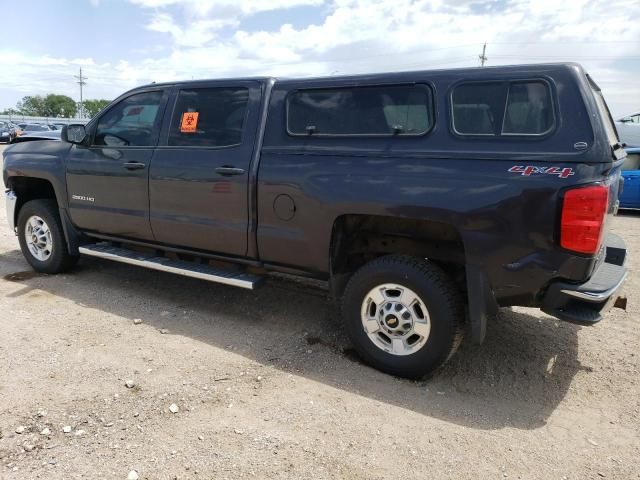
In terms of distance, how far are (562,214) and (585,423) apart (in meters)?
1.30

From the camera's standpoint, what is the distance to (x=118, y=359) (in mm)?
3652

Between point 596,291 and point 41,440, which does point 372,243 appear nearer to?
point 596,291

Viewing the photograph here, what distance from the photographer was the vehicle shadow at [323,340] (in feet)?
10.9

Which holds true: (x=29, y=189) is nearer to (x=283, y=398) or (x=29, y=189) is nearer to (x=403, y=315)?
(x=283, y=398)

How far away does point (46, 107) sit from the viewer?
101 m

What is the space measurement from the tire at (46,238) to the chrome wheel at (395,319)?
3.61m

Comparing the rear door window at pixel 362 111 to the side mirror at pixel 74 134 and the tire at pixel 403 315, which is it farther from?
the side mirror at pixel 74 134

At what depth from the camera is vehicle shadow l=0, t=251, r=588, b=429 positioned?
331 cm

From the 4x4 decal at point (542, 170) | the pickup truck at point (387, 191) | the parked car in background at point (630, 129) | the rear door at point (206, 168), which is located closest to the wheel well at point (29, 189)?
the pickup truck at point (387, 191)

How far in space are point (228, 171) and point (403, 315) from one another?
5.79ft

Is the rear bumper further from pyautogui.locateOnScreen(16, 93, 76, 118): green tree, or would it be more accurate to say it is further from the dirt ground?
pyautogui.locateOnScreen(16, 93, 76, 118): green tree

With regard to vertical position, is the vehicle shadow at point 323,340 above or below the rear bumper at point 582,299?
below

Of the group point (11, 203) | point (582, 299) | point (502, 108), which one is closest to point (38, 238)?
point (11, 203)

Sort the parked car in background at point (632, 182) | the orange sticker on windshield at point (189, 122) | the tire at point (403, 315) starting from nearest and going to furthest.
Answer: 1. the tire at point (403, 315)
2. the orange sticker on windshield at point (189, 122)
3. the parked car in background at point (632, 182)
